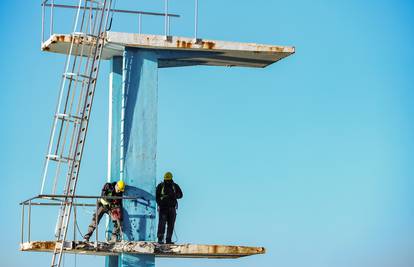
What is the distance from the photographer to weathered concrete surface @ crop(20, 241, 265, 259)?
3625 centimetres

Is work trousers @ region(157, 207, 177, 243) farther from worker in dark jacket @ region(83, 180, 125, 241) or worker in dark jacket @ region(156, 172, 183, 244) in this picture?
worker in dark jacket @ region(83, 180, 125, 241)

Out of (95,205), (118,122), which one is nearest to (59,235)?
(95,205)

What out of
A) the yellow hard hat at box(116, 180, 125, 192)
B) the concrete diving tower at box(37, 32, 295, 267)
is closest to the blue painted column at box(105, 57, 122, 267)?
the concrete diving tower at box(37, 32, 295, 267)

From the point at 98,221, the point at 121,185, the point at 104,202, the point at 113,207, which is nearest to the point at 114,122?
the point at 121,185

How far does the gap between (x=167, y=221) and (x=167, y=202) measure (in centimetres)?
48

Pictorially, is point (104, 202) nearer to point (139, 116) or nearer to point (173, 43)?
point (139, 116)

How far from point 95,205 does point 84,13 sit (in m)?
4.79

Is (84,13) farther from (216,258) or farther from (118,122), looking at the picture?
(216,258)

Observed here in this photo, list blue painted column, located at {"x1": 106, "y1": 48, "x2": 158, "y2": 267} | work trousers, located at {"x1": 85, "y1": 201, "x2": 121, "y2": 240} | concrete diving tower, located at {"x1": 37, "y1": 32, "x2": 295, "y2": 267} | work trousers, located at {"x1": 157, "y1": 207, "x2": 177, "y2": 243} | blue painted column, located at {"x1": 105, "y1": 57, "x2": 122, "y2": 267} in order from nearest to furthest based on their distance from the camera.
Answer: concrete diving tower, located at {"x1": 37, "y1": 32, "x2": 295, "y2": 267}, work trousers, located at {"x1": 85, "y1": 201, "x2": 121, "y2": 240}, blue painted column, located at {"x1": 106, "y1": 48, "x2": 158, "y2": 267}, work trousers, located at {"x1": 157, "y1": 207, "x2": 177, "y2": 243}, blue painted column, located at {"x1": 105, "y1": 57, "x2": 122, "y2": 267}

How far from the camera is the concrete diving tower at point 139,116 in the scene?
37188 mm

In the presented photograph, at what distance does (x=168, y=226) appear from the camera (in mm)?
37906

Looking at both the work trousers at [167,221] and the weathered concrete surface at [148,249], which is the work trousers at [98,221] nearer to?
the weathered concrete surface at [148,249]

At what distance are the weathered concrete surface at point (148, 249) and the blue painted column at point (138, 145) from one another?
1.05 ft

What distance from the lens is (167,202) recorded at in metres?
38.0
